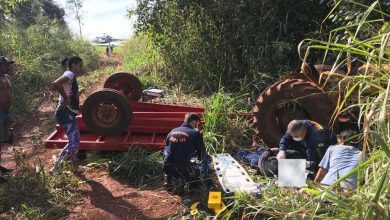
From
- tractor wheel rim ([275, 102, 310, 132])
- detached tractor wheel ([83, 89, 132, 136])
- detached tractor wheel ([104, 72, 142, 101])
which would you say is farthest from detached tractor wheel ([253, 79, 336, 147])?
detached tractor wheel ([104, 72, 142, 101])

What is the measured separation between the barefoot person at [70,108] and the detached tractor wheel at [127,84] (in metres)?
1.87

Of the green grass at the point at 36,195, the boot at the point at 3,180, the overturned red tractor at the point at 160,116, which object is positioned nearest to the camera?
the green grass at the point at 36,195

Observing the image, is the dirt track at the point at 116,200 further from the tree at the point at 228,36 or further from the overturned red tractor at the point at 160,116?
the tree at the point at 228,36

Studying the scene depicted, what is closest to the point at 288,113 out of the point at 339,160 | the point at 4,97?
the point at 339,160

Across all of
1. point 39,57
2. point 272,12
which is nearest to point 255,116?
point 272,12

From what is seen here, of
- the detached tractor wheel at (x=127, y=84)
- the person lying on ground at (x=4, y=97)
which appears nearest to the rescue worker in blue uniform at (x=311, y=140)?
the detached tractor wheel at (x=127, y=84)

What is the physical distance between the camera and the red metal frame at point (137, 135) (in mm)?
5848

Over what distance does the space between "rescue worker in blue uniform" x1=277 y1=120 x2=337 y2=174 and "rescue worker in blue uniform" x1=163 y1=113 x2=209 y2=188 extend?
3.30ft

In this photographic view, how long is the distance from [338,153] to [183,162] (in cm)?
172

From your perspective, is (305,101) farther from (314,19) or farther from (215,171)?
(314,19)

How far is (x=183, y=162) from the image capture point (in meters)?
4.91

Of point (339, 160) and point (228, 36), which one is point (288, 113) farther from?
point (228, 36)

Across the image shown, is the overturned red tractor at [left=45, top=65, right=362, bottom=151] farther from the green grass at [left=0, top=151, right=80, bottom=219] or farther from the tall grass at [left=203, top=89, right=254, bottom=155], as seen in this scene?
the green grass at [left=0, top=151, right=80, bottom=219]

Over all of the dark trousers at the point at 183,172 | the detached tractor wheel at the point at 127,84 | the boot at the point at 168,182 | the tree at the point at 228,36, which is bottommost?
the boot at the point at 168,182
